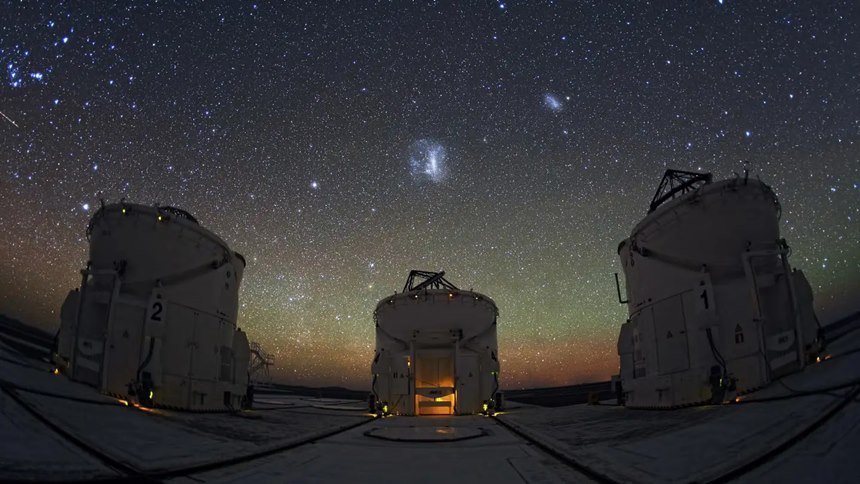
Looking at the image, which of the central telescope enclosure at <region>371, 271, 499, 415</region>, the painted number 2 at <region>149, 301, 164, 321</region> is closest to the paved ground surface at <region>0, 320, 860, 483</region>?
the painted number 2 at <region>149, 301, 164, 321</region>

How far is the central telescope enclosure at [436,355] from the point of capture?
23.3 metres

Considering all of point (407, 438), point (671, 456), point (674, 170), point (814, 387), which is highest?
point (674, 170)

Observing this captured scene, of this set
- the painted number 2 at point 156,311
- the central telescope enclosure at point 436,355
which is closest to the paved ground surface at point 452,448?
the painted number 2 at point 156,311

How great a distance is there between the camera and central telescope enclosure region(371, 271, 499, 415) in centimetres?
2333

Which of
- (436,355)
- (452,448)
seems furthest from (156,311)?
(436,355)

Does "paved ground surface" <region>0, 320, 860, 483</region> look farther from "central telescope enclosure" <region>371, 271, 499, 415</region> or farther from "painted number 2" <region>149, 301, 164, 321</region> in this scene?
"central telescope enclosure" <region>371, 271, 499, 415</region>

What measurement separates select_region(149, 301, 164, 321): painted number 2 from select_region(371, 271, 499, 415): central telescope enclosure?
12859 mm

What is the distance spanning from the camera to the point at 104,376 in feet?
40.2

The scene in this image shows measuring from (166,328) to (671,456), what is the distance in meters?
14.2

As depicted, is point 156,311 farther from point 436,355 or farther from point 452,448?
point 436,355

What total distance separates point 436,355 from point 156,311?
14.5 meters

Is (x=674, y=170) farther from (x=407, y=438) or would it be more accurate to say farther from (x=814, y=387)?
(x=407, y=438)

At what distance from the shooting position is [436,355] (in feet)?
78.9

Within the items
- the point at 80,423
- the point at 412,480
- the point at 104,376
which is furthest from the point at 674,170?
the point at 104,376
